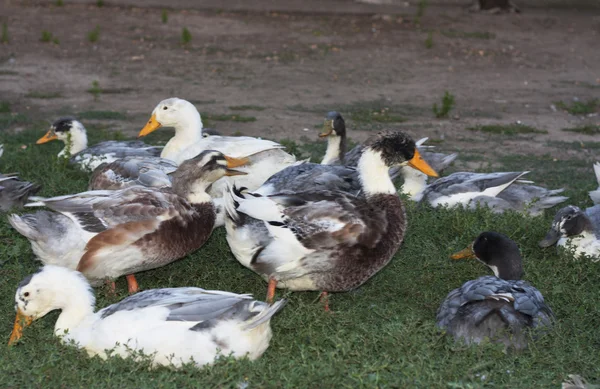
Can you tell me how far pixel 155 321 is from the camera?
208 inches

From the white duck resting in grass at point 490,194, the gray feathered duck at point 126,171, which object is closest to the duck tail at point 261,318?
the gray feathered duck at point 126,171

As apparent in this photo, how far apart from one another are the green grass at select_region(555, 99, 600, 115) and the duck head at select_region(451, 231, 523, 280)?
6.59 meters

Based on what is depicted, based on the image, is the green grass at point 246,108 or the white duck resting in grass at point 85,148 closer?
the white duck resting in grass at point 85,148

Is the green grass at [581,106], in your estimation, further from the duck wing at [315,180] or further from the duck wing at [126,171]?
the duck wing at [126,171]

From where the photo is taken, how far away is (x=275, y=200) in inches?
248

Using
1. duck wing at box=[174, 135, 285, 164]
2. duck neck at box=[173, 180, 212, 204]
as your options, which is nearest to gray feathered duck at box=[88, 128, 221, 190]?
duck wing at box=[174, 135, 285, 164]

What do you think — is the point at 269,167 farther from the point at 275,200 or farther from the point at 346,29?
the point at 346,29

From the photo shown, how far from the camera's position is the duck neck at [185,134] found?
8.99m

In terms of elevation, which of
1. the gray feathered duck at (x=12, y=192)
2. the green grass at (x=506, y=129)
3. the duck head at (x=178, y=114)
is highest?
the duck head at (x=178, y=114)

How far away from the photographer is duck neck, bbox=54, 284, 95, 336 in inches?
217

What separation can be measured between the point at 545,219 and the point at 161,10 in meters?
13.7

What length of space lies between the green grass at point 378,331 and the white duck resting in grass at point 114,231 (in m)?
0.29

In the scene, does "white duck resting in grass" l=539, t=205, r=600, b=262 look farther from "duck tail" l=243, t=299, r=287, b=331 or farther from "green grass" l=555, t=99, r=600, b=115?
"green grass" l=555, t=99, r=600, b=115

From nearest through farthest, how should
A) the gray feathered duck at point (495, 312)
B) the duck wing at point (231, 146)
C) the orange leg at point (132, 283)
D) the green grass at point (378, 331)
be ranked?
the green grass at point (378, 331), the gray feathered duck at point (495, 312), the orange leg at point (132, 283), the duck wing at point (231, 146)
